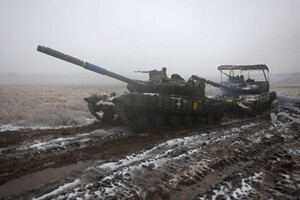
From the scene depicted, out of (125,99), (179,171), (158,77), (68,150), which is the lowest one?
(68,150)

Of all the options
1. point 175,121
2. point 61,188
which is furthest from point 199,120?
point 61,188

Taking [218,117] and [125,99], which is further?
[218,117]

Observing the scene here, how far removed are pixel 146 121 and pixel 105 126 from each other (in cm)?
213

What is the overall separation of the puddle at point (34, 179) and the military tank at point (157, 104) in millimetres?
3681

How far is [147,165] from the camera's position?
5484mm

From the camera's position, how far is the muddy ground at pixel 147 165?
13.7 ft

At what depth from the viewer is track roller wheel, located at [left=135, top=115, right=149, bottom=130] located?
919 cm

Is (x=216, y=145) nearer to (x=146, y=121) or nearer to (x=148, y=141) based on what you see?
(x=148, y=141)

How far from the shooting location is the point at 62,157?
6.04 metres

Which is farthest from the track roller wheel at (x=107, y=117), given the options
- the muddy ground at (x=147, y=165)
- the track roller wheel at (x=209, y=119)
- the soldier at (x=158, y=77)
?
the track roller wheel at (x=209, y=119)

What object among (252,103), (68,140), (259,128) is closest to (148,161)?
(68,140)

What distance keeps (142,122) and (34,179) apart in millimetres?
5133

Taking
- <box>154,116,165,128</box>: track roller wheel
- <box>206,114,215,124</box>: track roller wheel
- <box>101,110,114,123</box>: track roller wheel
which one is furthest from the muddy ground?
<box>206,114,215,124</box>: track roller wheel

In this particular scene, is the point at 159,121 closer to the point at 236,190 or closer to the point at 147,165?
the point at 147,165
